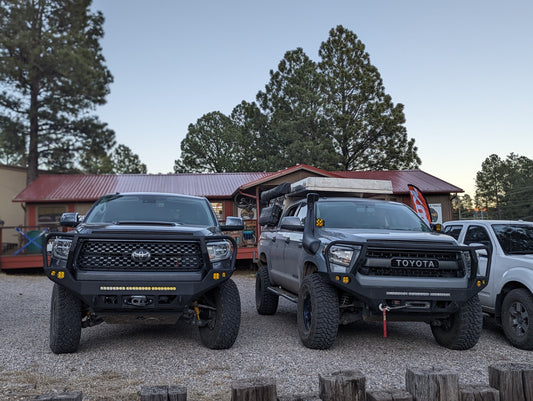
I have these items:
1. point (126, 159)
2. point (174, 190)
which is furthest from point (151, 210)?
point (126, 159)

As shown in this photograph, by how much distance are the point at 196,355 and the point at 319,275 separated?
1.69m

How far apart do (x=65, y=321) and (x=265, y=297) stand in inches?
147

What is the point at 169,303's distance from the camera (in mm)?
5172

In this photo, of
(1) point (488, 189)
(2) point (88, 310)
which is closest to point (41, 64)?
(2) point (88, 310)

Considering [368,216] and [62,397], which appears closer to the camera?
[62,397]

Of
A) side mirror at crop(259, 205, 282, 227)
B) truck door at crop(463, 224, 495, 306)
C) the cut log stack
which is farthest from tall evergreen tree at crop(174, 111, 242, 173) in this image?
the cut log stack

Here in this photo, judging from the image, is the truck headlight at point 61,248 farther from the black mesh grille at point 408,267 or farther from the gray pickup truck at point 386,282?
the black mesh grille at point 408,267

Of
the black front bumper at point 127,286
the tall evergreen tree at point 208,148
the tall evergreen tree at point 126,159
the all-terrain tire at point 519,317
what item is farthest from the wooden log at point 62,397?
the tall evergreen tree at point 126,159

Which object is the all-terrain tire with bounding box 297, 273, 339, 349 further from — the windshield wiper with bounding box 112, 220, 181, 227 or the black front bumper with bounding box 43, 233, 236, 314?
the windshield wiper with bounding box 112, 220, 181, 227

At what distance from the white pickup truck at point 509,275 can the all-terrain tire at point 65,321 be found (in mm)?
5264

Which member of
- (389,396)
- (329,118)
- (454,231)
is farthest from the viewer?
(329,118)

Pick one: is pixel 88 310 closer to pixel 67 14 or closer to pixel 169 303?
pixel 169 303

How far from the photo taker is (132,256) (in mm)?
5207

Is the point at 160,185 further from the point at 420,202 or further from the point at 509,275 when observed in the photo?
the point at 509,275
